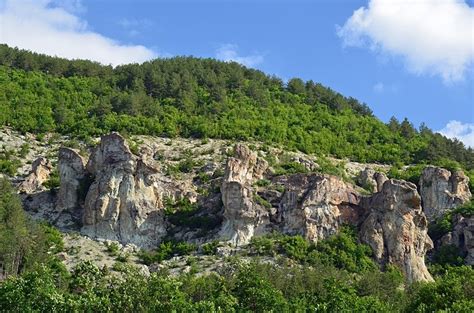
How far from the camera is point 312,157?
4596 inches

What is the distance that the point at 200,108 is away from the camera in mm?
131625

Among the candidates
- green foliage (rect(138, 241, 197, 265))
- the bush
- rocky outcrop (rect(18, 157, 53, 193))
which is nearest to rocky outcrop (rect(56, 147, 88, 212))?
the bush

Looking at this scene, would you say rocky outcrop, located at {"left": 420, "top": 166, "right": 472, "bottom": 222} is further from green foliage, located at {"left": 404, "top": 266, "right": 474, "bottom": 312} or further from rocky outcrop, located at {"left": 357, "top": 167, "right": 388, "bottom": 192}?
green foliage, located at {"left": 404, "top": 266, "right": 474, "bottom": 312}

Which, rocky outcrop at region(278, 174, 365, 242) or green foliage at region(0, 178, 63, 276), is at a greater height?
rocky outcrop at region(278, 174, 365, 242)

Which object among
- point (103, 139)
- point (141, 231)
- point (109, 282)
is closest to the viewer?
point (109, 282)

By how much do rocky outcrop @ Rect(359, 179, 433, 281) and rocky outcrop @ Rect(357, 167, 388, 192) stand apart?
42.8ft

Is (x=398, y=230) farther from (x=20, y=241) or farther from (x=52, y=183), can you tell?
(x=52, y=183)

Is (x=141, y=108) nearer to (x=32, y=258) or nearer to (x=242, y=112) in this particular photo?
(x=242, y=112)

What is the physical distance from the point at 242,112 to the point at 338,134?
15623mm

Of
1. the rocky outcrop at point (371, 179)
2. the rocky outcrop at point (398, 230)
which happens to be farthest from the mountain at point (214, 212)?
the rocky outcrop at point (371, 179)

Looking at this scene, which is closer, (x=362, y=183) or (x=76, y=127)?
(x=362, y=183)

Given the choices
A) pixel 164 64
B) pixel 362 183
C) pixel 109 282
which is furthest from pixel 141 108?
pixel 109 282

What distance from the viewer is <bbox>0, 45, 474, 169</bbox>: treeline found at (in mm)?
120000

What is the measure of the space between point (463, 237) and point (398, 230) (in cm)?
852
